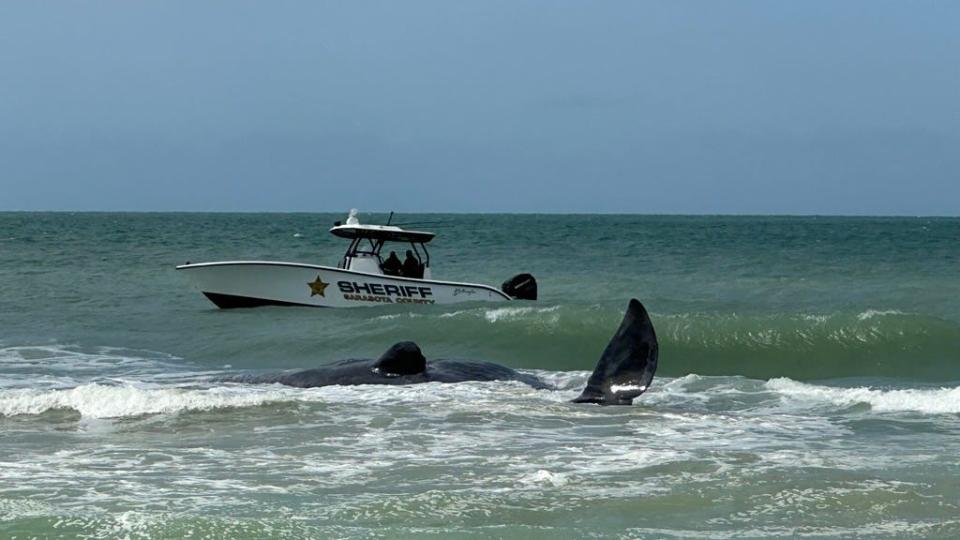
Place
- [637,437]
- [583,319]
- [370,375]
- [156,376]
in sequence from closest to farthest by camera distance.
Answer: [637,437]
[370,375]
[156,376]
[583,319]

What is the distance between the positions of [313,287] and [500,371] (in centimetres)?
1083

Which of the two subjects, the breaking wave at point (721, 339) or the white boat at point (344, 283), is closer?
the breaking wave at point (721, 339)

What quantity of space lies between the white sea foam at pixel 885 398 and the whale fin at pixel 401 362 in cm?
379

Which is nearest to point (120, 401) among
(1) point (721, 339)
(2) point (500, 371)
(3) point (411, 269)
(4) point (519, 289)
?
(2) point (500, 371)

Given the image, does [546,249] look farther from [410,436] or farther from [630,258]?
[410,436]

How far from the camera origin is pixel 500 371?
1455cm

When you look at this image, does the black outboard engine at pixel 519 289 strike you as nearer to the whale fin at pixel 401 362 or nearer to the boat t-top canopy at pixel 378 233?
the boat t-top canopy at pixel 378 233

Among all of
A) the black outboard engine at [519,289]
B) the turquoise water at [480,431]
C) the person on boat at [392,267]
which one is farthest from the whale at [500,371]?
the black outboard engine at [519,289]

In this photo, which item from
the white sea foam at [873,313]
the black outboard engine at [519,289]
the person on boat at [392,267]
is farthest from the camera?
the black outboard engine at [519,289]

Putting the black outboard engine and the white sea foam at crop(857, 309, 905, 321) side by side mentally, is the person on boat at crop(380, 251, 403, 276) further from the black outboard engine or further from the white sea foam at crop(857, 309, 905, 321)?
the white sea foam at crop(857, 309, 905, 321)

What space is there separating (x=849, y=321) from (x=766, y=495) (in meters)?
14.1

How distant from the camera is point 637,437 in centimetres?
1072

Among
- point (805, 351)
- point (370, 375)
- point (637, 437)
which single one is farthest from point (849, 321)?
point (637, 437)

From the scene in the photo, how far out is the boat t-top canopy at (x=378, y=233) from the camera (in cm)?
2309
